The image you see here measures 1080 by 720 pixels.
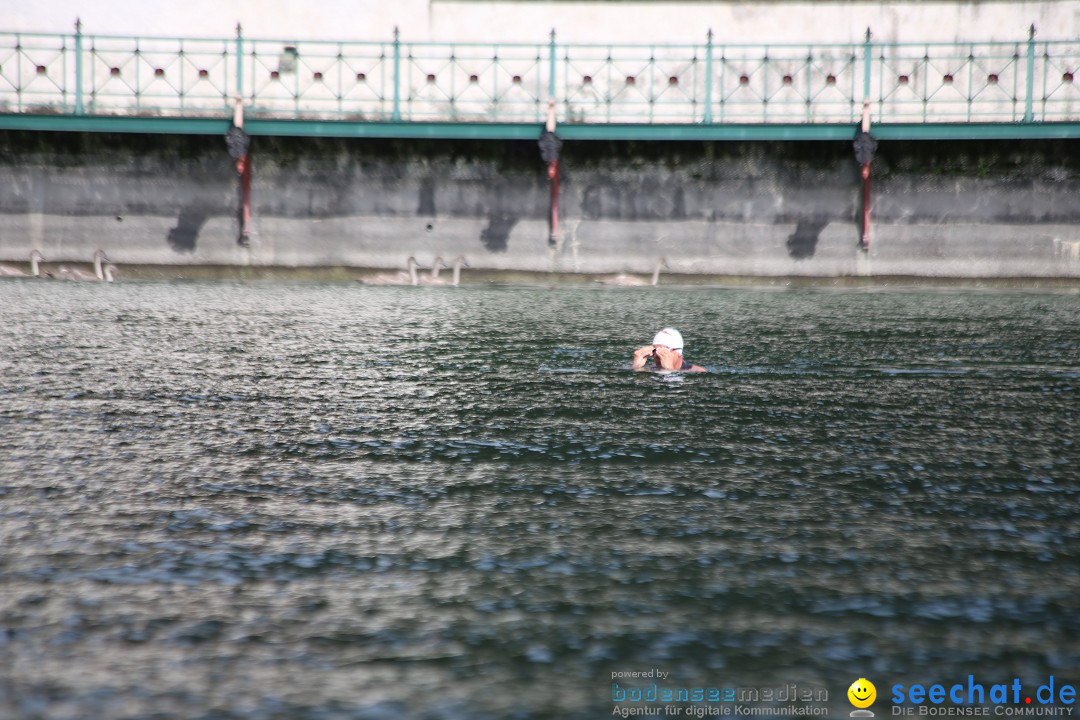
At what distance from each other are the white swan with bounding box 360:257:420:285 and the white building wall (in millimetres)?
6606

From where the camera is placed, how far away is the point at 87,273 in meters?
31.5

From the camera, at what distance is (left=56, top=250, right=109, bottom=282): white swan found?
31.2 meters

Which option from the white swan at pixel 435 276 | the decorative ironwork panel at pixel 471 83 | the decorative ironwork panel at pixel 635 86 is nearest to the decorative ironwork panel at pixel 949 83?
the decorative ironwork panel at pixel 635 86

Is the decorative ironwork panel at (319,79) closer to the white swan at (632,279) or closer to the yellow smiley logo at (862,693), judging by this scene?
the white swan at (632,279)

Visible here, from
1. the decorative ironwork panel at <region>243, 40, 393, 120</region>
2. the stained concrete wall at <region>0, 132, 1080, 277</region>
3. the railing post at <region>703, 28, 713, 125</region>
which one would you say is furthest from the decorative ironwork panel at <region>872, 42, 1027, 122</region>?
the decorative ironwork panel at <region>243, 40, 393, 120</region>

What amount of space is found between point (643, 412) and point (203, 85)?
23511mm

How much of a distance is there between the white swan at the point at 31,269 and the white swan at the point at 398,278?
8556 mm

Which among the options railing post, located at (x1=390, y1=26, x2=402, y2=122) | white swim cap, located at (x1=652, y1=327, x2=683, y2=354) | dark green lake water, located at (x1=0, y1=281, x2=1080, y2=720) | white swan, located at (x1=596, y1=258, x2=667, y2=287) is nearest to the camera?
dark green lake water, located at (x1=0, y1=281, x2=1080, y2=720)

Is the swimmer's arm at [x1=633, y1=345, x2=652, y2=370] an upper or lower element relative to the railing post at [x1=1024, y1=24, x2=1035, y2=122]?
lower

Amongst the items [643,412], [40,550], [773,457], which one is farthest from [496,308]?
[40,550]

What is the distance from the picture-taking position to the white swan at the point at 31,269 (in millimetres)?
31328

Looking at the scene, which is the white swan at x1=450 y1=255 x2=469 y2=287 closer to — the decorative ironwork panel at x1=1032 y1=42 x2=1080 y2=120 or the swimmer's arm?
the swimmer's arm

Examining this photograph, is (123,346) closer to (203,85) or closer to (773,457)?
(773,457)

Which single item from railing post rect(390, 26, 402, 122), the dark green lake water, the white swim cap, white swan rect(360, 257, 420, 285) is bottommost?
the dark green lake water
